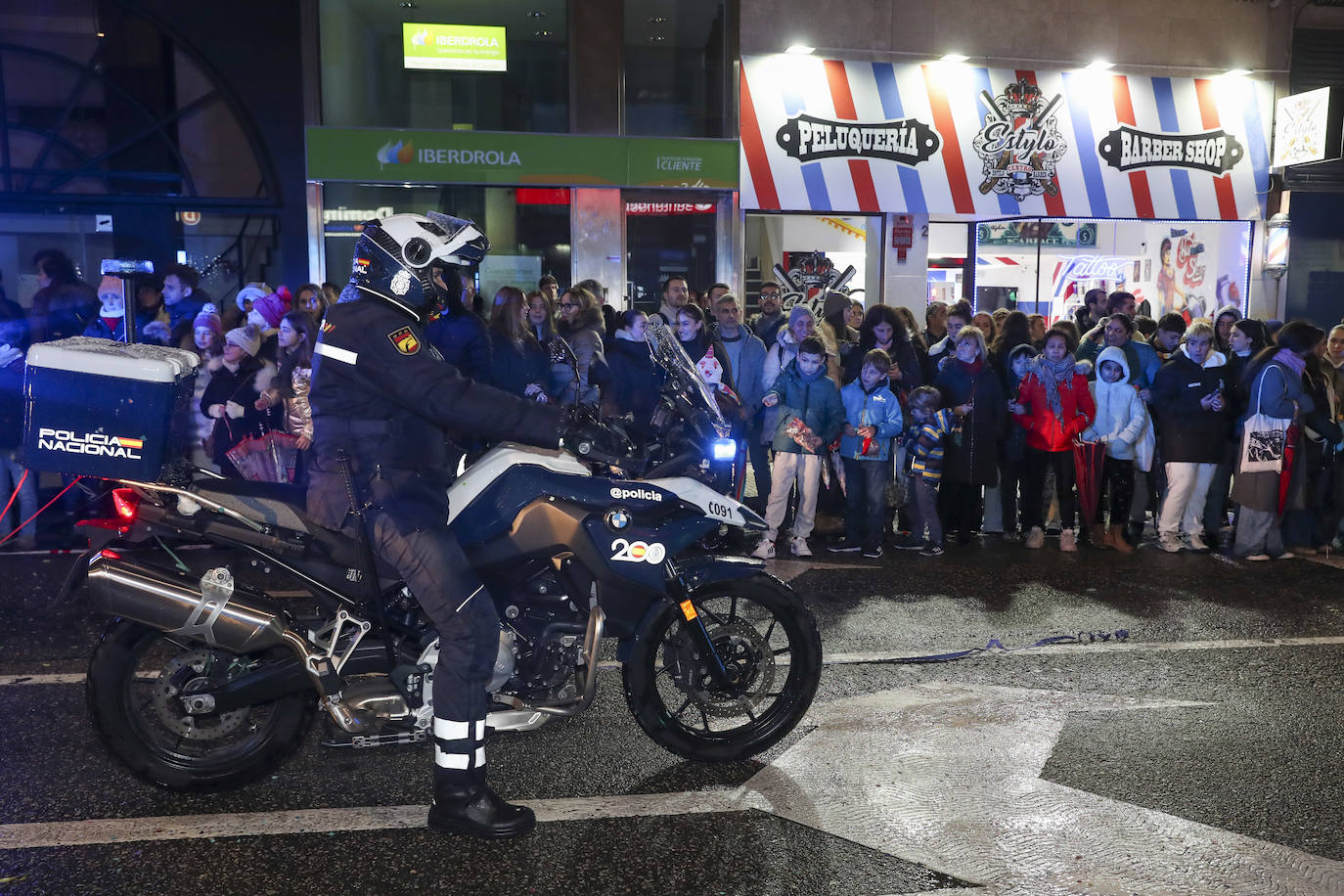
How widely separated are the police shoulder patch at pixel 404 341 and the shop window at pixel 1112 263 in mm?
14584

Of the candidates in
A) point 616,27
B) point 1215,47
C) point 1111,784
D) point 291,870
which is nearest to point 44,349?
point 291,870

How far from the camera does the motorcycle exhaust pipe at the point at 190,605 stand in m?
4.12

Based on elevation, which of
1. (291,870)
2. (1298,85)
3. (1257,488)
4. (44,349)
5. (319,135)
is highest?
(1298,85)

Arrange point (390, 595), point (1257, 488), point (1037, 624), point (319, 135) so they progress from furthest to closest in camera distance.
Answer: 1. point (319, 135)
2. point (1257, 488)
3. point (1037, 624)
4. point (390, 595)

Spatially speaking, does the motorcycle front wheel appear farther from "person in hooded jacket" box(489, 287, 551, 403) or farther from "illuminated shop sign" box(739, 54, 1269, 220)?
"illuminated shop sign" box(739, 54, 1269, 220)

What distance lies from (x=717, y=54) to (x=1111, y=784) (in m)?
13.9

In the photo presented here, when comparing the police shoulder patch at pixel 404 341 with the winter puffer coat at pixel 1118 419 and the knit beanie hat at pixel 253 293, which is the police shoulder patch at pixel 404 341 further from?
the knit beanie hat at pixel 253 293

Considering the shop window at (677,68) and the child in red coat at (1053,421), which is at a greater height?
the shop window at (677,68)

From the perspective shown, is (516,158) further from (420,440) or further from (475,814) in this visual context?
(475,814)

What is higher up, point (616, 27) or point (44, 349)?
point (616, 27)

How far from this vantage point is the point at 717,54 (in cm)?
1658

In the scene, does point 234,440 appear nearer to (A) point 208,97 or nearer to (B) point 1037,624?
(B) point 1037,624

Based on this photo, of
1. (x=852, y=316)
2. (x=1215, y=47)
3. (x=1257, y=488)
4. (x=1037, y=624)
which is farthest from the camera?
(x=1215, y=47)

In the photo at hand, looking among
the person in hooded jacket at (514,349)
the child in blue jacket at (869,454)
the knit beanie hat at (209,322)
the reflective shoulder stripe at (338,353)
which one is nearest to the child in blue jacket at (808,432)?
the child in blue jacket at (869,454)
